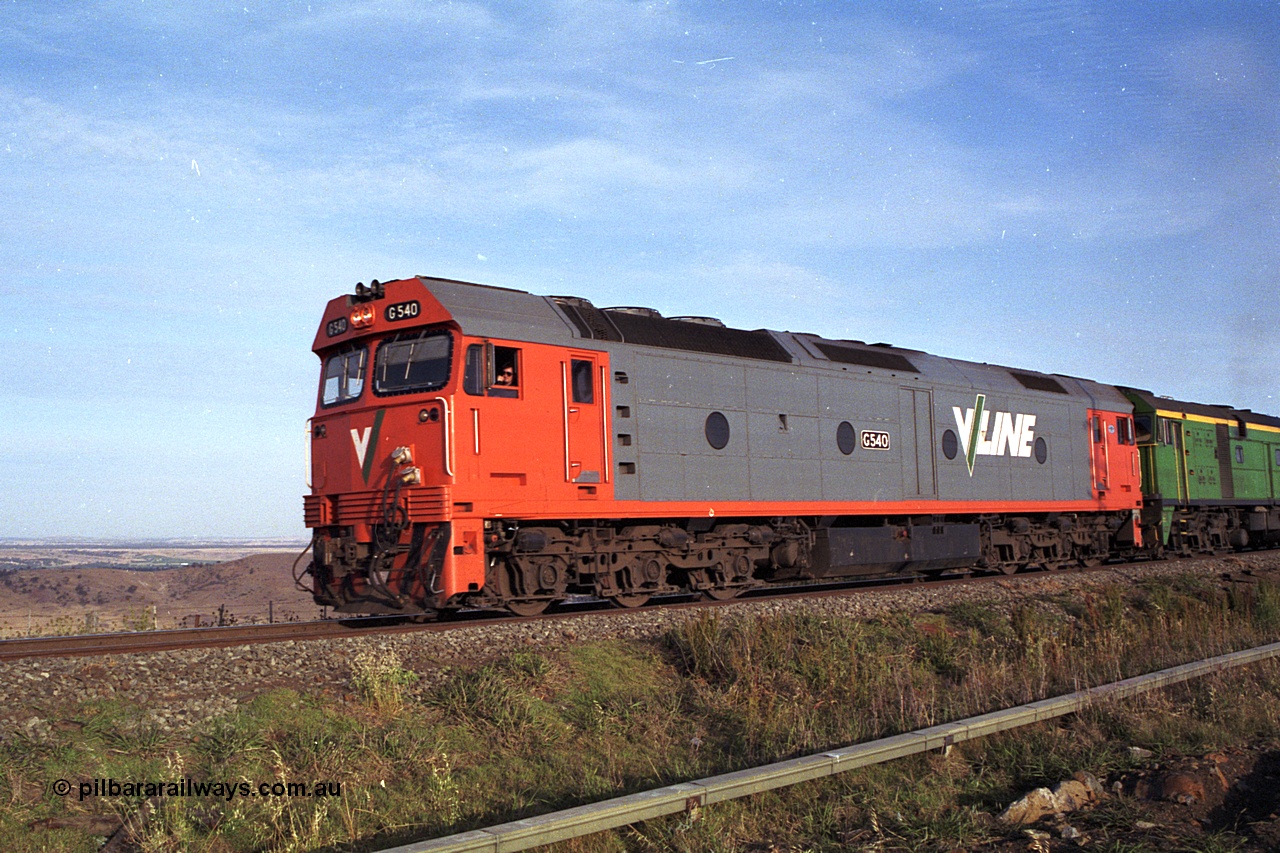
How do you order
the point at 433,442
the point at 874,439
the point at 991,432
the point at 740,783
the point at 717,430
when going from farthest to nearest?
1. the point at 991,432
2. the point at 874,439
3. the point at 717,430
4. the point at 433,442
5. the point at 740,783

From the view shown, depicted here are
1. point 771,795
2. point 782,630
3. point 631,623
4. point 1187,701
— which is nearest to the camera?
point 771,795

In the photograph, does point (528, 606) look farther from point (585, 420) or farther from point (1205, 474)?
point (1205, 474)

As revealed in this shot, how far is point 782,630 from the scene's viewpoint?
10.8 meters

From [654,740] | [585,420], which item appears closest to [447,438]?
[585,420]

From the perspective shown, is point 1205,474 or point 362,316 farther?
point 1205,474

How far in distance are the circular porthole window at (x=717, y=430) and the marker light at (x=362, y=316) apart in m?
5.27

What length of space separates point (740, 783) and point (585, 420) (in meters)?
8.04

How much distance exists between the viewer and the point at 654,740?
8.18 meters

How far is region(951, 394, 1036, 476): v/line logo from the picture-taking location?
65.9 ft

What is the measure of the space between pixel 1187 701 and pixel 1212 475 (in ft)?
73.6

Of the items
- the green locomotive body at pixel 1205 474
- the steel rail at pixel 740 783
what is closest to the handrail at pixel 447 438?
the steel rail at pixel 740 783

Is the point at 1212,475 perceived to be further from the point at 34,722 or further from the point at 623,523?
the point at 34,722

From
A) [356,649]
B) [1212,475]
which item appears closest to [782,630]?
[356,649]

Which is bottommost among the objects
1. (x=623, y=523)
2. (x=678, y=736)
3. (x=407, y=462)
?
(x=678, y=736)
